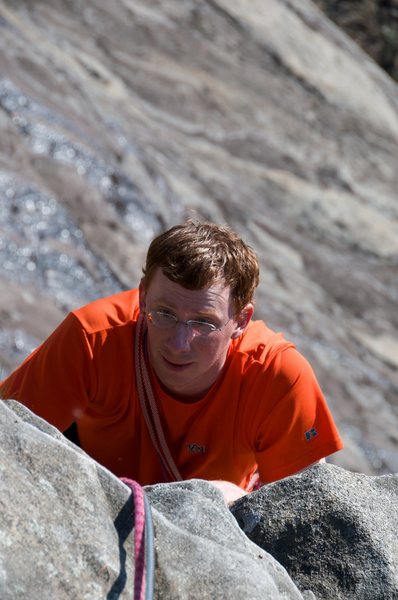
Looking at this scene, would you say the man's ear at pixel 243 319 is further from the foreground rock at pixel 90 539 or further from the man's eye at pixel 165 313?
the foreground rock at pixel 90 539

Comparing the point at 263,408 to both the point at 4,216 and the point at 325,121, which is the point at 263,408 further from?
the point at 325,121

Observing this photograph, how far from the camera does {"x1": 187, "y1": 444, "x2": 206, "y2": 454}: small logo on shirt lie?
129 inches

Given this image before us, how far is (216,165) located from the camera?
30.3 ft

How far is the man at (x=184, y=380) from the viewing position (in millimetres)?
2990

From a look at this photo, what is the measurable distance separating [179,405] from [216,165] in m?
6.18

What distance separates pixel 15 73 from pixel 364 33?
22.8 feet

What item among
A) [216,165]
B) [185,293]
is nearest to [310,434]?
[185,293]

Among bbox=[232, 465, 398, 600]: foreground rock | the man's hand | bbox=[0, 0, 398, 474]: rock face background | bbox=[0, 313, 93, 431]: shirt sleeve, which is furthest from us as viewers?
bbox=[0, 0, 398, 474]: rock face background

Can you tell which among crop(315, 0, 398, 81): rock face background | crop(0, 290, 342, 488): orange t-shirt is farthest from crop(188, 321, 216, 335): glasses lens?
crop(315, 0, 398, 81): rock face background

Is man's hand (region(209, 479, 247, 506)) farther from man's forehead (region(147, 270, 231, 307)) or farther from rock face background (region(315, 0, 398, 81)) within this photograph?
rock face background (region(315, 0, 398, 81))

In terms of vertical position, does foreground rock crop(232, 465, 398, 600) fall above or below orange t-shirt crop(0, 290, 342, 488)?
above

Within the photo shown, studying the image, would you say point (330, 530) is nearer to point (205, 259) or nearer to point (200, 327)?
point (200, 327)

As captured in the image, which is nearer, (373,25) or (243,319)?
(243,319)

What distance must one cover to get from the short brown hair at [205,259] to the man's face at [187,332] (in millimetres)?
29
